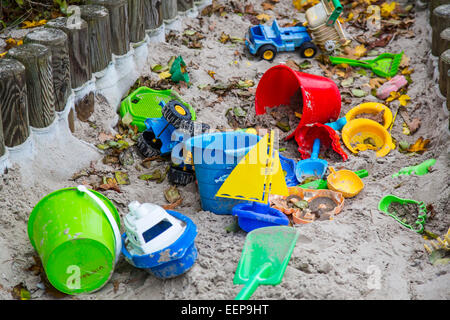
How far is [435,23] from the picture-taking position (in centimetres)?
418

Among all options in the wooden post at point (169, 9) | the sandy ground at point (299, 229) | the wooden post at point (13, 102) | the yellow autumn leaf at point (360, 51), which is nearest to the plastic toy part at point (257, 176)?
the sandy ground at point (299, 229)

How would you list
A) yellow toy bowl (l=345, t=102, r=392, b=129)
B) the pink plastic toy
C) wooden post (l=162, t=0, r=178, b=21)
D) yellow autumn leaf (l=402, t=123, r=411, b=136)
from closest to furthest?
yellow autumn leaf (l=402, t=123, r=411, b=136), yellow toy bowl (l=345, t=102, r=392, b=129), the pink plastic toy, wooden post (l=162, t=0, r=178, b=21)

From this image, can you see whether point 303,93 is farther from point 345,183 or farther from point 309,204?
point 309,204

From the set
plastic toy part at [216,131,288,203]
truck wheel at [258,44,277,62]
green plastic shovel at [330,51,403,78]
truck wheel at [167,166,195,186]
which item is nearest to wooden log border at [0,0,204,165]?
truck wheel at [167,166,195,186]

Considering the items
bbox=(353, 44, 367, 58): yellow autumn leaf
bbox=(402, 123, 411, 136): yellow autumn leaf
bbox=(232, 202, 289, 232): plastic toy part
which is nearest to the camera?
bbox=(232, 202, 289, 232): plastic toy part

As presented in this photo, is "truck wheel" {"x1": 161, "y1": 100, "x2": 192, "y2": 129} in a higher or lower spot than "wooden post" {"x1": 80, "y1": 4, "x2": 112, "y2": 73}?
lower

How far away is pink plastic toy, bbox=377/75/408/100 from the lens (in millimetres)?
4168

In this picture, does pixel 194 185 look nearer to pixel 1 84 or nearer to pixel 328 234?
pixel 328 234

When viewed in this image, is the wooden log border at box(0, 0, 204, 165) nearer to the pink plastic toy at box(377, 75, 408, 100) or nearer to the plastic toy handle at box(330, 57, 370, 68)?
the plastic toy handle at box(330, 57, 370, 68)

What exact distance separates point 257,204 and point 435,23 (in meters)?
2.25

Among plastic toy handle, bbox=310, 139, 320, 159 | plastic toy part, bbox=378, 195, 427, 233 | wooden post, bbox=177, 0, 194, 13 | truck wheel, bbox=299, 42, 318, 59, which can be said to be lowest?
plastic toy handle, bbox=310, 139, 320, 159

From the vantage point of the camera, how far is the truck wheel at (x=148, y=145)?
3494mm

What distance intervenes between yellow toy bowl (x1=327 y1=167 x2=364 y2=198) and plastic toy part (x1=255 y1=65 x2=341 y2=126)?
57 cm

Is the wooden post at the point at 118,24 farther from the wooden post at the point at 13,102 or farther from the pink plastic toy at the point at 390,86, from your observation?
the pink plastic toy at the point at 390,86
